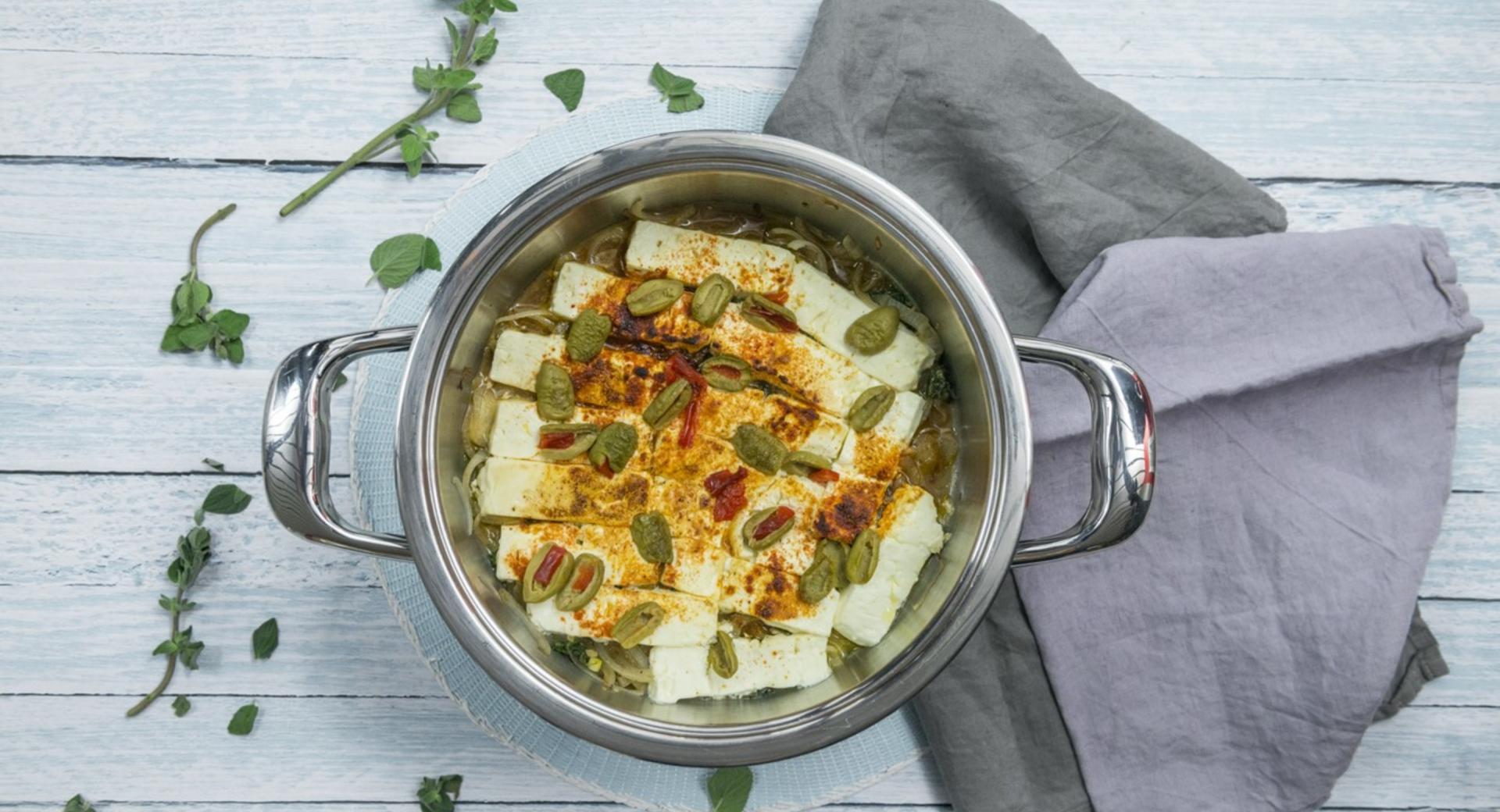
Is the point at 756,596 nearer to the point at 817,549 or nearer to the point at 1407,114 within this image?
the point at 817,549

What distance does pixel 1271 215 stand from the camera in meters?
2.51

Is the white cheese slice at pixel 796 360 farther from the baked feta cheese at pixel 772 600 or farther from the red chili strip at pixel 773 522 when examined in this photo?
the baked feta cheese at pixel 772 600

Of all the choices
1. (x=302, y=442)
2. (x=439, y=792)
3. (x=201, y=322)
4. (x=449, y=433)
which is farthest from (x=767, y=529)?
(x=201, y=322)

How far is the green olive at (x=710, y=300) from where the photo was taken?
2.26 m

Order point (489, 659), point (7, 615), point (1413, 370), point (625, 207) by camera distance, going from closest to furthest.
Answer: point (489, 659) < point (625, 207) < point (1413, 370) < point (7, 615)

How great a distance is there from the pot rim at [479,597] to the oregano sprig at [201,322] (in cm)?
88

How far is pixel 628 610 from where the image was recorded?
228cm

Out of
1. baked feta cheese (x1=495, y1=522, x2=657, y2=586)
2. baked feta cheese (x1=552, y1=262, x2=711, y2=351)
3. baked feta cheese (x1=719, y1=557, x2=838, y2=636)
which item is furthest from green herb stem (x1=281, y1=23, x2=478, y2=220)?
baked feta cheese (x1=719, y1=557, x2=838, y2=636)

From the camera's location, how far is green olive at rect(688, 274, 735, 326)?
2260 millimetres

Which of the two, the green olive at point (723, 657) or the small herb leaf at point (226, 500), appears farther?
the small herb leaf at point (226, 500)

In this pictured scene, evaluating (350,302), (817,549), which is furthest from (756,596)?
(350,302)

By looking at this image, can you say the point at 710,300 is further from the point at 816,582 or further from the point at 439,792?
the point at 439,792

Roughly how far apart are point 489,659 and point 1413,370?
230cm

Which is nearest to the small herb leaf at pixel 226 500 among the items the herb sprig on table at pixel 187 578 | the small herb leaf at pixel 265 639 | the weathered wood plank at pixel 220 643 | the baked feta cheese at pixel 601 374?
the herb sprig on table at pixel 187 578
